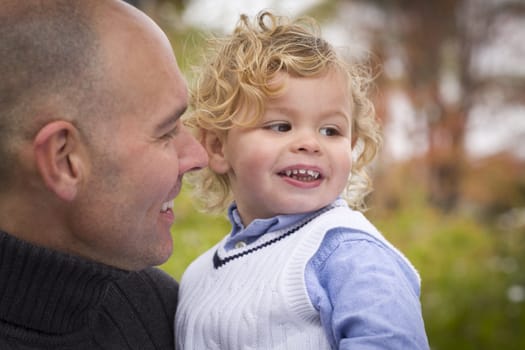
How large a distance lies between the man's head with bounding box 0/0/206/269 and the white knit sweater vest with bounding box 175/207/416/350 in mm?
214

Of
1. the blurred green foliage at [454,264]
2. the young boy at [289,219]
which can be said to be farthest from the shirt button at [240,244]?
the blurred green foliage at [454,264]

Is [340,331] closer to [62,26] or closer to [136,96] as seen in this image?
[136,96]

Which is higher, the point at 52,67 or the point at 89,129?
the point at 52,67

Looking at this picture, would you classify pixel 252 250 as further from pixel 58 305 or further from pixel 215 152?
pixel 58 305

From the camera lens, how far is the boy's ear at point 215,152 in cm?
197

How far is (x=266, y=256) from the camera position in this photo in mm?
1758

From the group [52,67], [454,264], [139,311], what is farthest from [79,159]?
[454,264]


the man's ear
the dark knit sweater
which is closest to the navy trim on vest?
the dark knit sweater

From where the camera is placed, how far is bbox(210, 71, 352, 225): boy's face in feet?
5.78

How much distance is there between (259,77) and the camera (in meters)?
1.79

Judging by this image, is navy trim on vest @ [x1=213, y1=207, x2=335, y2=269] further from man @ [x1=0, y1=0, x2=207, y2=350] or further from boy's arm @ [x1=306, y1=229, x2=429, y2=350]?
man @ [x1=0, y1=0, x2=207, y2=350]

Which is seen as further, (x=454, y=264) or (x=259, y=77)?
(x=454, y=264)

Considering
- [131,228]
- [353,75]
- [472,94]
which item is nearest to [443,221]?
[472,94]

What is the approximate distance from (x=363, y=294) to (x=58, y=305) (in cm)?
59
